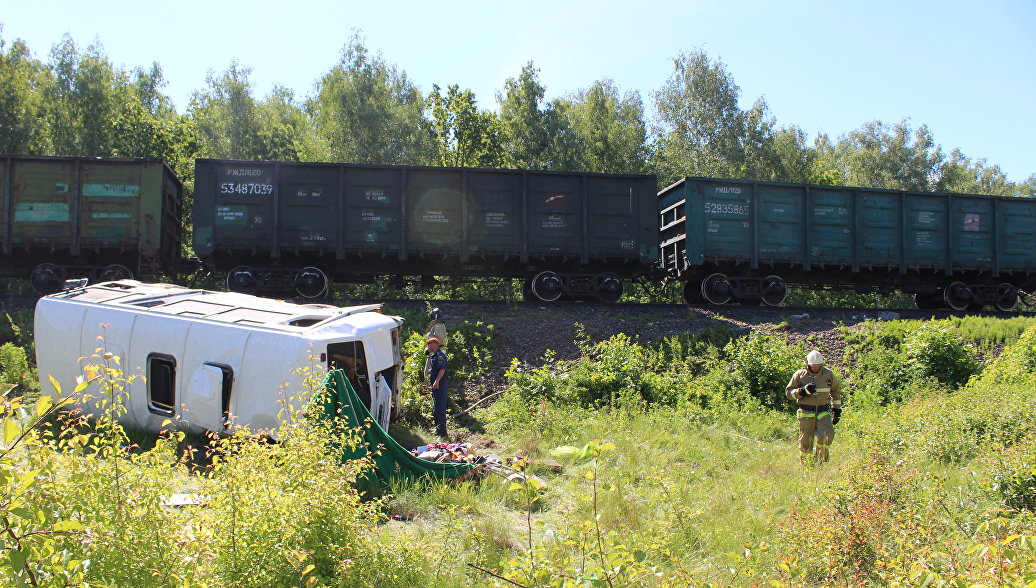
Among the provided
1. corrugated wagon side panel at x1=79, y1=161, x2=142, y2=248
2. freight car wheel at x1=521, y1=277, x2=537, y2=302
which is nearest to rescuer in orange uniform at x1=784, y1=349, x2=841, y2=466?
freight car wheel at x1=521, y1=277, x2=537, y2=302

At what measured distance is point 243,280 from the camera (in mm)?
14586

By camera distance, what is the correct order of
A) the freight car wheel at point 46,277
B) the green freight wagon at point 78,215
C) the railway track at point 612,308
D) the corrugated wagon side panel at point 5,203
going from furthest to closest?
the freight car wheel at point 46,277 < the green freight wagon at point 78,215 < the corrugated wagon side panel at point 5,203 < the railway track at point 612,308

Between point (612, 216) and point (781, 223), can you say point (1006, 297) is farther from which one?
point (612, 216)

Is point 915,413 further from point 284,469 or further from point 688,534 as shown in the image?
point 284,469

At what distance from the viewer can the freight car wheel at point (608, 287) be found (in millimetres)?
15426

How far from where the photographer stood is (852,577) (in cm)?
438

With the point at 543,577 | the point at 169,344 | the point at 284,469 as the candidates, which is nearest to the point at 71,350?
the point at 169,344

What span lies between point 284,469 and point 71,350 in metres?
5.50

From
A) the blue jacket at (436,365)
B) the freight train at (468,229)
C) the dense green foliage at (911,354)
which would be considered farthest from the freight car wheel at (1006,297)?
the blue jacket at (436,365)

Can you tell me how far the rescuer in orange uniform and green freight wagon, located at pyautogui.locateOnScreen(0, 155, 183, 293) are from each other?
14086 mm

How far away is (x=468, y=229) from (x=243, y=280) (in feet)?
18.0

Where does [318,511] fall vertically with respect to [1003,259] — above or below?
below

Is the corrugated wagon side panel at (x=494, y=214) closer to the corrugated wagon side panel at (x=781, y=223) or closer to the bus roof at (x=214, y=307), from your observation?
the corrugated wagon side panel at (x=781, y=223)

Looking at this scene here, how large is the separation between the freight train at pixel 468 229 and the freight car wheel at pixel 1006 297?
2.56 feet
